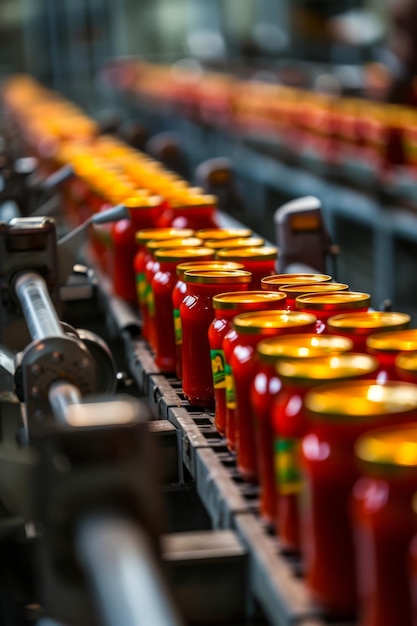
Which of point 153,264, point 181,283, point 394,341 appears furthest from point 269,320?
point 153,264

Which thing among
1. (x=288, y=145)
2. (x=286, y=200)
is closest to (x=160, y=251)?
(x=288, y=145)

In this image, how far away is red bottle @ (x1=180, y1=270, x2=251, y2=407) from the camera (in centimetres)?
212

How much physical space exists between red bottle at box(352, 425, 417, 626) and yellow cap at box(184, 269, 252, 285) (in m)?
0.88

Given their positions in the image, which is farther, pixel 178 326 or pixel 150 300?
pixel 150 300

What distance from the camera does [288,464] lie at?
1.45 meters

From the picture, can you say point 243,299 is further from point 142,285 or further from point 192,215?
point 192,215

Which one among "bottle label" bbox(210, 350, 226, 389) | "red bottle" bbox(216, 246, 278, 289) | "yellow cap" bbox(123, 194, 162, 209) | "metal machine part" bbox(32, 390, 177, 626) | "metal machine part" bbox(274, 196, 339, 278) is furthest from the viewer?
"metal machine part" bbox(274, 196, 339, 278)

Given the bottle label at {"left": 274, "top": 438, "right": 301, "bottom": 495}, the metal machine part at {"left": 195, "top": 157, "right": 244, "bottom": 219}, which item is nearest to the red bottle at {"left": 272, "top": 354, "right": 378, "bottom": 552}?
the bottle label at {"left": 274, "top": 438, "right": 301, "bottom": 495}

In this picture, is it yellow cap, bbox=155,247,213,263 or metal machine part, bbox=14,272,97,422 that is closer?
metal machine part, bbox=14,272,97,422

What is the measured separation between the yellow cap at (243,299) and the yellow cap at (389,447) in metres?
0.63

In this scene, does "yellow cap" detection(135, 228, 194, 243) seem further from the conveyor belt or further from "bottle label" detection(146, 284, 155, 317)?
the conveyor belt

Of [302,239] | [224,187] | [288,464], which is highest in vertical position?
[288,464]

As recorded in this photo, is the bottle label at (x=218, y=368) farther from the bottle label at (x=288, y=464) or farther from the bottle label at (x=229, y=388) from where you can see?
the bottle label at (x=288, y=464)

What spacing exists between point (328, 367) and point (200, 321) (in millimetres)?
A: 640
